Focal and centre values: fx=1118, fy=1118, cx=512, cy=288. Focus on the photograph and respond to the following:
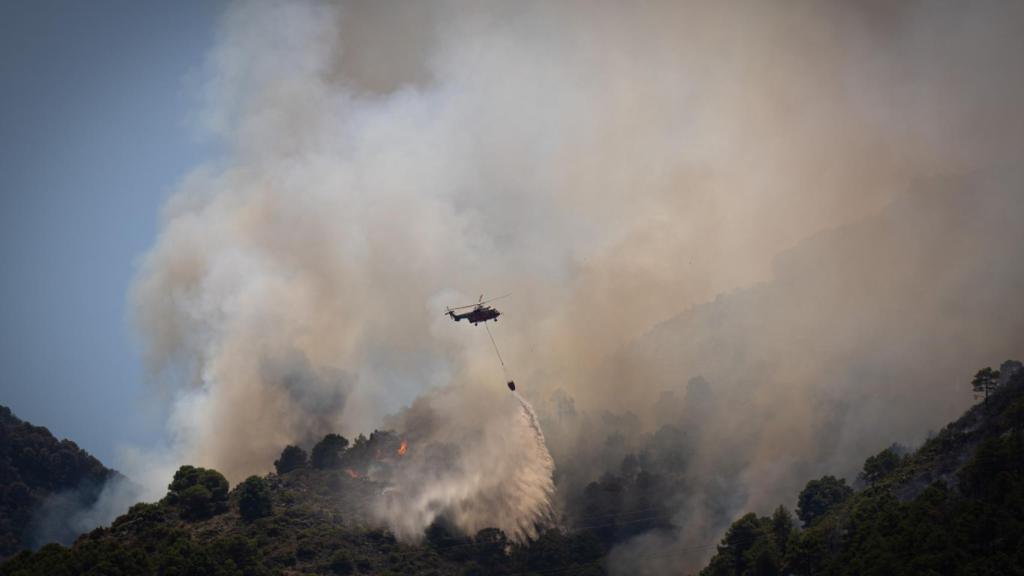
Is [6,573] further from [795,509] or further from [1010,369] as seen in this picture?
[1010,369]

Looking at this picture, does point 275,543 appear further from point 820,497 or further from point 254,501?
point 820,497

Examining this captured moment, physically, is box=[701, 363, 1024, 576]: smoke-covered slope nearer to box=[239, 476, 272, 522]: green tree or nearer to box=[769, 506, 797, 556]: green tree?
box=[769, 506, 797, 556]: green tree

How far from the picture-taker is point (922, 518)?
452 feet

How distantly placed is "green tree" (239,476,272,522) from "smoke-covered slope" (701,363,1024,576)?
74.5 m

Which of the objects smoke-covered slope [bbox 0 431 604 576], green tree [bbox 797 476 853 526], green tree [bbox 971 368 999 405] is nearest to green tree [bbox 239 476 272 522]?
smoke-covered slope [bbox 0 431 604 576]

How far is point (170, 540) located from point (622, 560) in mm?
73175

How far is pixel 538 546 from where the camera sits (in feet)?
609

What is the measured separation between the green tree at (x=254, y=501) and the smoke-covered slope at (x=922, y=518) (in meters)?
74.5

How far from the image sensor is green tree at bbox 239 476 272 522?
18712 cm

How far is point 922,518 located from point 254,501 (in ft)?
350

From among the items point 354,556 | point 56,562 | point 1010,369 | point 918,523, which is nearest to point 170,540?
point 56,562

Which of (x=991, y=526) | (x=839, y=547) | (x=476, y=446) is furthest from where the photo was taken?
(x=476, y=446)

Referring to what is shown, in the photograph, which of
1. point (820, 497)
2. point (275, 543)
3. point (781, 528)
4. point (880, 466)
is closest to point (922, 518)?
point (781, 528)

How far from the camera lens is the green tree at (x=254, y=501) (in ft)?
614
